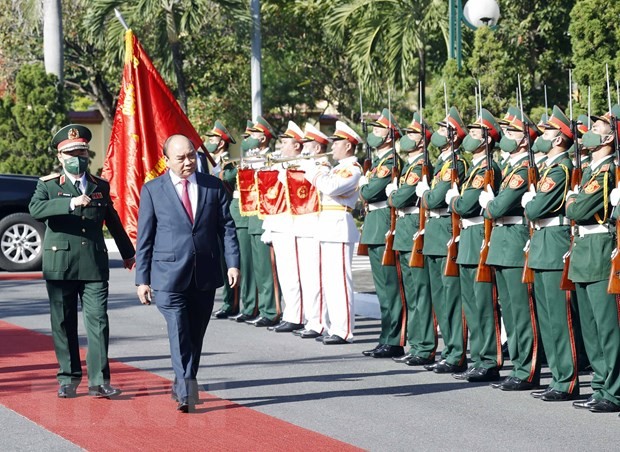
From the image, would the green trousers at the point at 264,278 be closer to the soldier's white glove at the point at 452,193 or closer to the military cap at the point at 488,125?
the soldier's white glove at the point at 452,193

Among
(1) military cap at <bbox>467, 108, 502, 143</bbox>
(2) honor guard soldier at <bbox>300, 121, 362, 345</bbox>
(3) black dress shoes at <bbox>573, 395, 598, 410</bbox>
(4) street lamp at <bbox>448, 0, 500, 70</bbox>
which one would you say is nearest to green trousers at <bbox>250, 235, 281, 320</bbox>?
(2) honor guard soldier at <bbox>300, 121, 362, 345</bbox>

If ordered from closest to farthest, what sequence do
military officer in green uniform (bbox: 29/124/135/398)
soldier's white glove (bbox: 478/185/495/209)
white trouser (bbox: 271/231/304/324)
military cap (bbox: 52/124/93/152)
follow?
military officer in green uniform (bbox: 29/124/135/398), military cap (bbox: 52/124/93/152), soldier's white glove (bbox: 478/185/495/209), white trouser (bbox: 271/231/304/324)

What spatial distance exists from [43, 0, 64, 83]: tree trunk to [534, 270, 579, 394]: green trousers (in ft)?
→ 60.5

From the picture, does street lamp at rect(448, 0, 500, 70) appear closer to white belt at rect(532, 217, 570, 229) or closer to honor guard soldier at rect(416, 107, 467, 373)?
honor guard soldier at rect(416, 107, 467, 373)

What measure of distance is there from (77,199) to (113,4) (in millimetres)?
16663

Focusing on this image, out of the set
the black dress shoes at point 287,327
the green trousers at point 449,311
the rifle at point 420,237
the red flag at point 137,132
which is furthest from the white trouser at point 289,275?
the green trousers at point 449,311

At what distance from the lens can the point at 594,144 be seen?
8688 mm

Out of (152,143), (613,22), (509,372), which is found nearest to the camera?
(509,372)

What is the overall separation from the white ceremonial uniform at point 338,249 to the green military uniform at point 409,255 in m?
1.13

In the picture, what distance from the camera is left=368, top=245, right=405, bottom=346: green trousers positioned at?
448 inches

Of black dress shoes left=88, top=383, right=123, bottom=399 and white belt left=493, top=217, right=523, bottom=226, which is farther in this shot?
white belt left=493, top=217, right=523, bottom=226

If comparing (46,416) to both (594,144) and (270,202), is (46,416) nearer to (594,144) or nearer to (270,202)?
(594,144)

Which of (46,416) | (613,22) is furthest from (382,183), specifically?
(613,22)

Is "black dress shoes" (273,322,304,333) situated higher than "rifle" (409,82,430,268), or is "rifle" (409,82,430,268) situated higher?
"rifle" (409,82,430,268)
